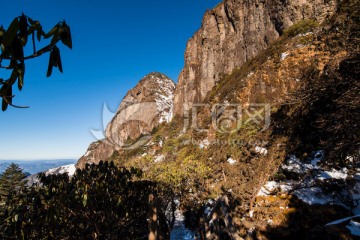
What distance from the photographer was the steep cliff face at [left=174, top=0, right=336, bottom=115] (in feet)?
148

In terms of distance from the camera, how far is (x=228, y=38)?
61.7 metres

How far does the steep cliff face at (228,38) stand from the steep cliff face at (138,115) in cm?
3485

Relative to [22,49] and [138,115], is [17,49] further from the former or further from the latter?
[138,115]

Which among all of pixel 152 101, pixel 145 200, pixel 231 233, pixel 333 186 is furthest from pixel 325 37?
pixel 152 101

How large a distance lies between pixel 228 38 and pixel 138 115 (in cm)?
7881

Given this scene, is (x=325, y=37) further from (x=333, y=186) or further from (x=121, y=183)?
(x=121, y=183)

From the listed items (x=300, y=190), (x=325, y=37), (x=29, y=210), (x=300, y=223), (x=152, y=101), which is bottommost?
(x=300, y=223)

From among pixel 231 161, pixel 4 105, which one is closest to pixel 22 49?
pixel 4 105

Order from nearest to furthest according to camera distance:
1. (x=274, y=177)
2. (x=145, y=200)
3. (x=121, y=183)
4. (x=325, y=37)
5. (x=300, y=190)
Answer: (x=325, y=37)
(x=121, y=183)
(x=300, y=190)
(x=145, y=200)
(x=274, y=177)

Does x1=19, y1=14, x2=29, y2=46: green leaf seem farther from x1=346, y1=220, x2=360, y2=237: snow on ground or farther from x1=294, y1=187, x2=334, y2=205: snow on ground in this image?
x1=294, y1=187, x2=334, y2=205: snow on ground

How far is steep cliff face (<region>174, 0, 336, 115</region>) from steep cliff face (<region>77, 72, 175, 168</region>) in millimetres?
34848

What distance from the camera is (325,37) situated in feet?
23.0

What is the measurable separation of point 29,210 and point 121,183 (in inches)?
96.4

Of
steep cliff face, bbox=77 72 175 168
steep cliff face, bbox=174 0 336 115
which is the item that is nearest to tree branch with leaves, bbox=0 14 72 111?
steep cliff face, bbox=174 0 336 115
